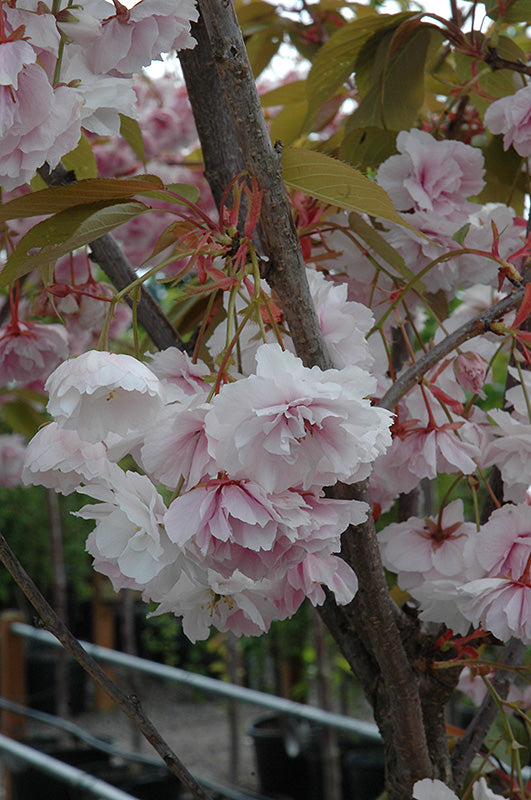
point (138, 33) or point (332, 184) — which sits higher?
point (138, 33)

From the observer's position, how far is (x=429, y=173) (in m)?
0.81

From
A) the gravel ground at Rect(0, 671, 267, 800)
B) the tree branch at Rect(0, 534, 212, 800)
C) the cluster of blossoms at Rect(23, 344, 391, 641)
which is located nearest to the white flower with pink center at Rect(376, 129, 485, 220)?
the cluster of blossoms at Rect(23, 344, 391, 641)

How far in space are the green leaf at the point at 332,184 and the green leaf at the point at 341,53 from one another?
0.35m

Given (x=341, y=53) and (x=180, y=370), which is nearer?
(x=180, y=370)

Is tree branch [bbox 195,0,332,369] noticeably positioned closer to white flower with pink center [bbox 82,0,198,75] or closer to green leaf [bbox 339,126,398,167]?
white flower with pink center [bbox 82,0,198,75]

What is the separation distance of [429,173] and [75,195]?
0.35 meters

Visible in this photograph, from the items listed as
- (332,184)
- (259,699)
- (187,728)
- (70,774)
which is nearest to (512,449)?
(332,184)

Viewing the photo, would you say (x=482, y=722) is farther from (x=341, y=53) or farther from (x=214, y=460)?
(x=341, y=53)

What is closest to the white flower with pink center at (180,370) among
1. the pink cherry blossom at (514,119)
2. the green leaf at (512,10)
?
the pink cherry blossom at (514,119)

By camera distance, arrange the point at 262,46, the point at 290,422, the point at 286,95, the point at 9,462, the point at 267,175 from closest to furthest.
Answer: the point at 290,422
the point at 267,175
the point at 286,95
the point at 262,46
the point at 9,462

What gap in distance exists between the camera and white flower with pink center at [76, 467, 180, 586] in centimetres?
52

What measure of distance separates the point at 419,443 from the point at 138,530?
0.93ft

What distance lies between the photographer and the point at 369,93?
3.01ft

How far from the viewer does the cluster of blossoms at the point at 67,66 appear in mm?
523
